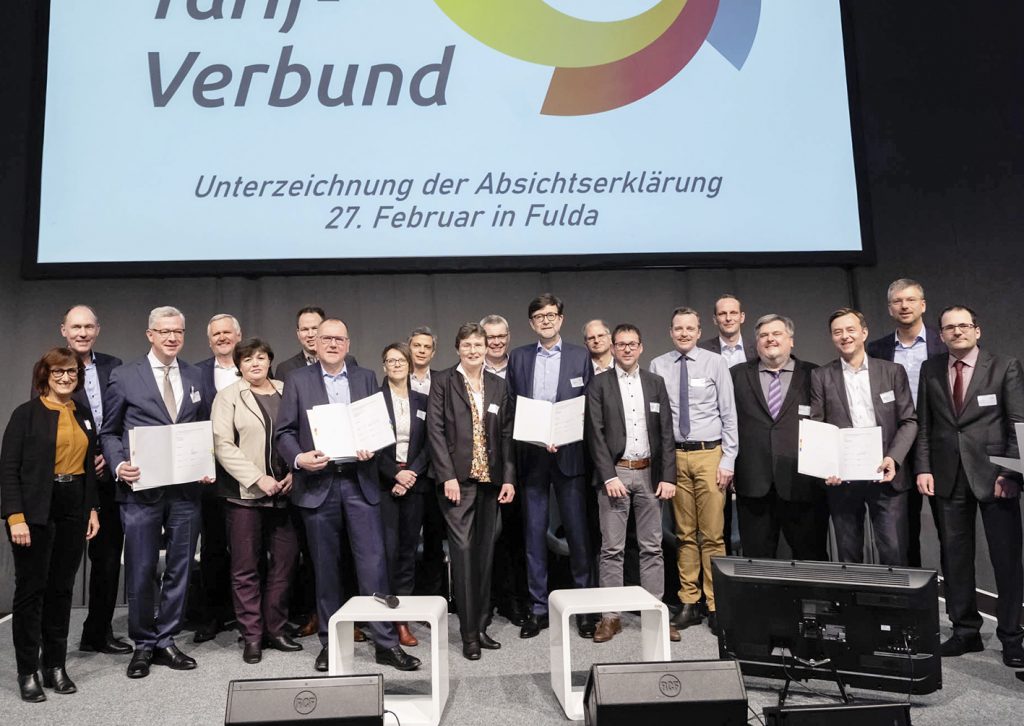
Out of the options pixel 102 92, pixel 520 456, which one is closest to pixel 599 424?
pixel 520 456

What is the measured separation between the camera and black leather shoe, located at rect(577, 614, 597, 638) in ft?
13.1

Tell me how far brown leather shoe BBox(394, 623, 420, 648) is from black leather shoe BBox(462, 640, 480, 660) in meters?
0.41

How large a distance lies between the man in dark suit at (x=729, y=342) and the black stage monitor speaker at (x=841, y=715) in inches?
90.3

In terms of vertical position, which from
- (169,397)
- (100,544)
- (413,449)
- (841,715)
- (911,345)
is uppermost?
(911,345)

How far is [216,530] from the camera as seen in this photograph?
4.25 m

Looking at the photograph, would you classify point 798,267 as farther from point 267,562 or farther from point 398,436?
point 267,562

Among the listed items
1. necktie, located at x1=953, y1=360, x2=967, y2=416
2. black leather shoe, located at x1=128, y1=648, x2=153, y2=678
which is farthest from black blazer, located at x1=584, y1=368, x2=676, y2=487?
black leather shoe, located at x1=128, y1=648, x2=153, y2=678

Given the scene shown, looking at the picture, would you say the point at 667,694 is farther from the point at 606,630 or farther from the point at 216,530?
the point at 216,530

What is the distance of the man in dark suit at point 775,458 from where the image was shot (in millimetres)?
3947

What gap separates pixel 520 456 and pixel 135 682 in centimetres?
211

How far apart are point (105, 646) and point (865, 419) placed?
403cm

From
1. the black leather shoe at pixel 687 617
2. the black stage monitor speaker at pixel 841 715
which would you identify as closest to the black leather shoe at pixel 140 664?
the black leather shoe at pixel 687 617

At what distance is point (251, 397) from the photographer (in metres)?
3.83

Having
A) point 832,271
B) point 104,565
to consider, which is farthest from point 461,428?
point 832,271
